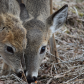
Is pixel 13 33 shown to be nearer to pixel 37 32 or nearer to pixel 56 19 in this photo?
pixel 37 32

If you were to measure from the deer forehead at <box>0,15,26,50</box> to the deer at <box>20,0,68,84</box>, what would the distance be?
15 centimetres

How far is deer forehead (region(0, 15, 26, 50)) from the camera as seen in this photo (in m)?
3.44

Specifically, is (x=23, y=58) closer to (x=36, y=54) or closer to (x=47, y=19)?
(x=36, y=54)

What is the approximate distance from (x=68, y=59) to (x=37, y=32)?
197 cm

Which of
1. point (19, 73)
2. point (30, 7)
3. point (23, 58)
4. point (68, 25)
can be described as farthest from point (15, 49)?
point (68, 25)

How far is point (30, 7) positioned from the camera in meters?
4.68

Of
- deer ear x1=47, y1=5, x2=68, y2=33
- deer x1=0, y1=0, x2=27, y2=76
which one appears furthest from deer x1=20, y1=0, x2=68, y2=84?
deer x1=0, y1=0, x2=27, y2=76

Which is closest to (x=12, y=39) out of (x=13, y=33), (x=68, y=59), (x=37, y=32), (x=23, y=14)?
(x=13, y=33)

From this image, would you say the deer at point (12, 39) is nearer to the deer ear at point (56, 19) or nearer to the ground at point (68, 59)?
the ground at point (68, 59)

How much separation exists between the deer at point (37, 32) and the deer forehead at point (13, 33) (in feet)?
0.48

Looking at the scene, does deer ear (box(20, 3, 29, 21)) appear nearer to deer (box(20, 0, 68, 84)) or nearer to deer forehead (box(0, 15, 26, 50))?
deer (box(20, 0, 68, 84))

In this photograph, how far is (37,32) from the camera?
3.71 m

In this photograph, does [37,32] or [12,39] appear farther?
[37,32]

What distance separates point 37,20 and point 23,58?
962mm
